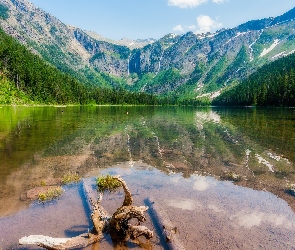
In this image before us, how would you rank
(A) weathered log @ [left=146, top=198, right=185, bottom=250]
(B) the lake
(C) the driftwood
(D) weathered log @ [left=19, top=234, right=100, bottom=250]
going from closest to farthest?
(D) weathered log @ [left=19, top=234, right=100, bottom=250] < (A) weathered log @ [left=146, top=198, right=185, bottom=250] < (C) the driftwood < (B) the lake

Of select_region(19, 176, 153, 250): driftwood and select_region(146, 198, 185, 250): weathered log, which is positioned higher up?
select_region(19, 176, 153, 250): driftwood

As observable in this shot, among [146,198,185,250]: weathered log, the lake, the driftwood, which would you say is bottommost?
the lake

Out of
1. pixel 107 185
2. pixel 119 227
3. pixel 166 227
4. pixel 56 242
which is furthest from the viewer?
pixel 107 185

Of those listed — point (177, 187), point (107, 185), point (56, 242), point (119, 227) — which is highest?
point (56, 242)

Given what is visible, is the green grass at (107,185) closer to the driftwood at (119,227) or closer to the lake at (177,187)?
the lake at (177,187)

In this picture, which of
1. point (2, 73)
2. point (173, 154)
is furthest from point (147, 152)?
point (2, 73)

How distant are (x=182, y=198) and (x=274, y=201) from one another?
6.16 meters

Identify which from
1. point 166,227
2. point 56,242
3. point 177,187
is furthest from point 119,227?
point 177,187

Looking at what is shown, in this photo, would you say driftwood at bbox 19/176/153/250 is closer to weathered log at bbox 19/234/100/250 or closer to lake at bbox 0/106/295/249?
weathered log at bbox 19/234/100/250

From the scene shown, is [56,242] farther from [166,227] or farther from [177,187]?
[177,187]

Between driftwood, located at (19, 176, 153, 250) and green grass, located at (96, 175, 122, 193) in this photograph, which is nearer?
driftwood, located at (19, 176, 153, 250)

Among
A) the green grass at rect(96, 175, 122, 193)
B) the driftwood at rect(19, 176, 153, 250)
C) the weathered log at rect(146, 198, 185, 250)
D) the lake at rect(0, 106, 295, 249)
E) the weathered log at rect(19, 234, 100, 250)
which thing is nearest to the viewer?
the weathered log at rect(19, 234, 100, 250)

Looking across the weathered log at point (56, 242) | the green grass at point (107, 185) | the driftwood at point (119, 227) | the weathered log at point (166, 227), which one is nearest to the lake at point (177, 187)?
the weathered log at point (166, 227)

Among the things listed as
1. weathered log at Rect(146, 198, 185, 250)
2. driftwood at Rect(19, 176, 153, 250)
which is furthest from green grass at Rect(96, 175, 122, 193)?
driftwood at Rect(19, 176, 153, 250)
